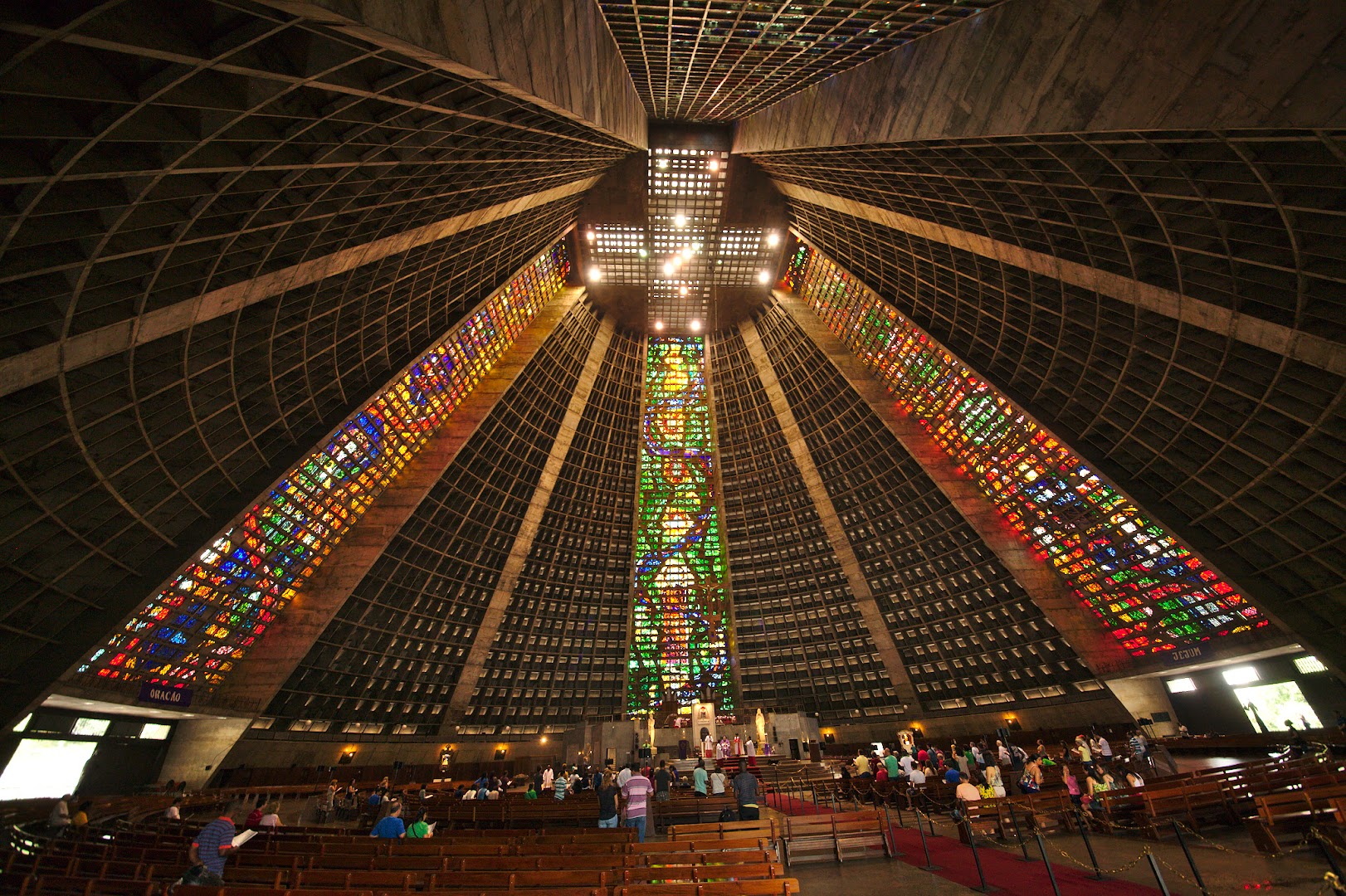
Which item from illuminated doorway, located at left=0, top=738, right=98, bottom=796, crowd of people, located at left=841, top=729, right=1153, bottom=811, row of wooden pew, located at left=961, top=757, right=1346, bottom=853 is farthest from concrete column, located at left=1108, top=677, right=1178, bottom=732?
illuminated doorway, located at left=0, top=738, right=98, bottom=796

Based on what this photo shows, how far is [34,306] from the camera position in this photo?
37.0ft

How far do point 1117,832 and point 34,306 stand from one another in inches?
988

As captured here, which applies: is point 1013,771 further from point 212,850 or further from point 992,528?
point 992,528

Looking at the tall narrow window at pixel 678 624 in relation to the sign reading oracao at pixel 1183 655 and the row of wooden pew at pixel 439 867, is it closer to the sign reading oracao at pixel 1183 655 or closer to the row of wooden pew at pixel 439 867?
the sign reading oracao at pixel 1183 655

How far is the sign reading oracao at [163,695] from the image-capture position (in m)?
22.7

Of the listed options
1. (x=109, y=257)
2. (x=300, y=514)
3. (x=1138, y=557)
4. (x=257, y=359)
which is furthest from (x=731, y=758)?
(x=109, y=257)

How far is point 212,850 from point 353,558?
28669 mm

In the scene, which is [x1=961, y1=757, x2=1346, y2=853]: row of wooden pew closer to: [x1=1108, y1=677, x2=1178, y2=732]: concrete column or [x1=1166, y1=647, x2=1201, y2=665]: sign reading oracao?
[x1=1166, y1=647, x2=1201, y2=665]: sign reading oracao

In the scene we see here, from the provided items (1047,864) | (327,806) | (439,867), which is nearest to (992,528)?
(1047,864)

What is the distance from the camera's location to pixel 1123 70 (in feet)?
36.8

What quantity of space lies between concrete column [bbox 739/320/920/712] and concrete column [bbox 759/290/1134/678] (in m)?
4.52

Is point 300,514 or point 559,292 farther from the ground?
point 559,292

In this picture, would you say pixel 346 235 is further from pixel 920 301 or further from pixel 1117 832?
pixel 920 301

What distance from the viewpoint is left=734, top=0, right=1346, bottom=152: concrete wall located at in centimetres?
893
